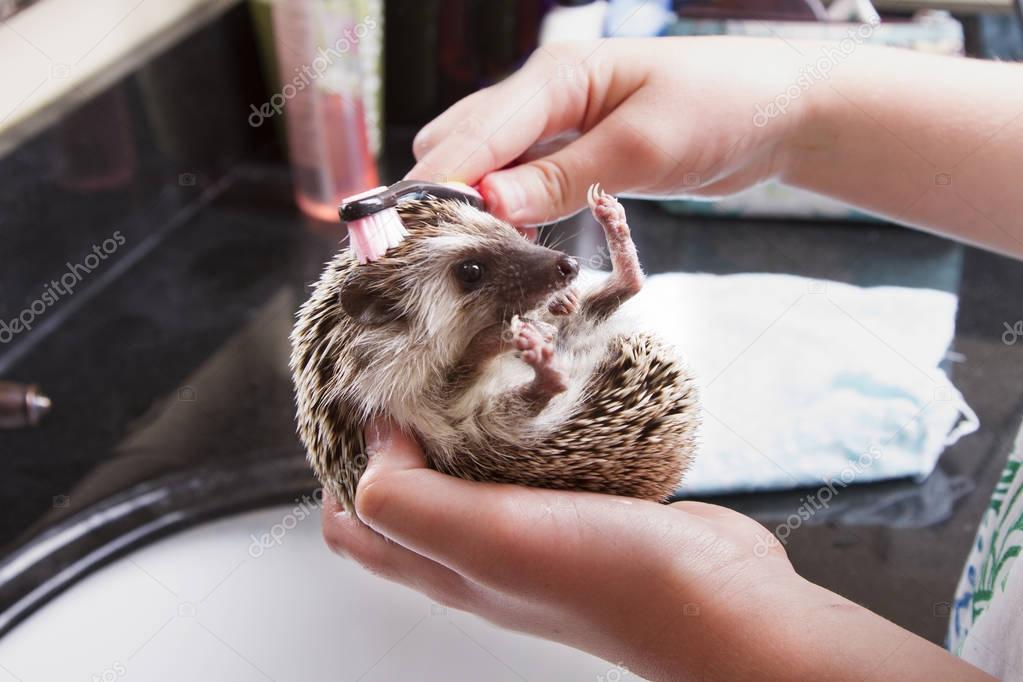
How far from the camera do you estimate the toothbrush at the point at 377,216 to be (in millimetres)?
1228

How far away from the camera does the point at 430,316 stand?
1.57 metres

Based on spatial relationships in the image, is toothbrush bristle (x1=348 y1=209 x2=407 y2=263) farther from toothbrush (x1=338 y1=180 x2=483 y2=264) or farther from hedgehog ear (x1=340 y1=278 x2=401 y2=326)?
hedgehog ear (x1=340 y1=278 x2=401 y2=326)

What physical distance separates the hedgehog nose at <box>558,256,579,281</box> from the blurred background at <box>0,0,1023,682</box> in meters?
0.83

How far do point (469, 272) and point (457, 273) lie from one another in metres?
0.02

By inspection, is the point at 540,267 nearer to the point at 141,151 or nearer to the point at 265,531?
the point at 265,531

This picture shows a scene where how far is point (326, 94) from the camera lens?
2656 mm

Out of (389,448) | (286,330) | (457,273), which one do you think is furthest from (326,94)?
(389,448)

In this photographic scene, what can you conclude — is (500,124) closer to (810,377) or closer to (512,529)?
(512,529)

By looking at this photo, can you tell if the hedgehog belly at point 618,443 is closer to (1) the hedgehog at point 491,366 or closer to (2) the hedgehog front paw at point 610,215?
(1) the hedgehog at point 491,366

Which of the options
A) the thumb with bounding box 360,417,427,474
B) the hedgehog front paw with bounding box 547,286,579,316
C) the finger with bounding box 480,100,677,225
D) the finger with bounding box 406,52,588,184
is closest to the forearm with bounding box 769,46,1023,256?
the finger with bounding box 480,100,677,225

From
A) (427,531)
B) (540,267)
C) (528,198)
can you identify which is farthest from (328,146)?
(427,531)

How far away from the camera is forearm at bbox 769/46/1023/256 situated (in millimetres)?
1659

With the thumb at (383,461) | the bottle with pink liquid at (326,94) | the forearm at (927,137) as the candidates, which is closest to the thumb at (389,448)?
the thumb at (383,461)

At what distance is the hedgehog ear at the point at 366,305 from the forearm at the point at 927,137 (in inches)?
34.5
